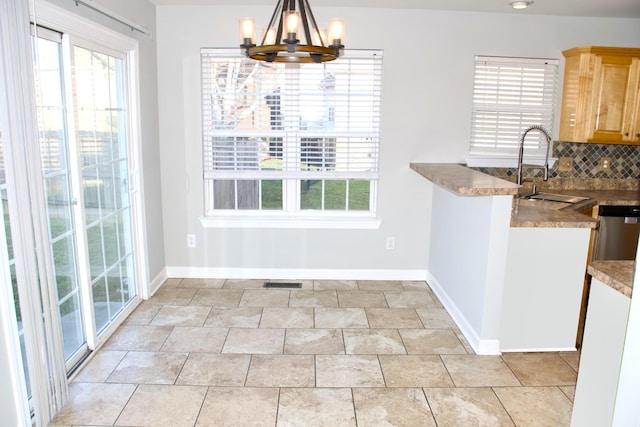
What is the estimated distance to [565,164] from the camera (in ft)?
14.5

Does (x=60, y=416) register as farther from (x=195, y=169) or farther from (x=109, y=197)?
(x=195, y=169)

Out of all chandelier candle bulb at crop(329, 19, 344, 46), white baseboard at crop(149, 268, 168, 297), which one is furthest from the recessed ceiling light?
white baseboard at crop(149, 268, 168, 297)

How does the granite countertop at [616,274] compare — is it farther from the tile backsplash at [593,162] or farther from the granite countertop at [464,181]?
the tile backsplash at [593,162]

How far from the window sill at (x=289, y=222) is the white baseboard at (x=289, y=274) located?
43 centimetres

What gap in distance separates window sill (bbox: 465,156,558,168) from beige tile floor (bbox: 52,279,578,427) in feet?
4.38

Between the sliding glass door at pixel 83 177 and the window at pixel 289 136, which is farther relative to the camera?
the window at pixel 289 136

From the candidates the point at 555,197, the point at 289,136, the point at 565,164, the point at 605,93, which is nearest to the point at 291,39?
the point at 289,136

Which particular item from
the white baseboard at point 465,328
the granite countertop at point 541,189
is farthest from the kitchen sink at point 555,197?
the white baseboard at point 465,328

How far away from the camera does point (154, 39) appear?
4.03 metres

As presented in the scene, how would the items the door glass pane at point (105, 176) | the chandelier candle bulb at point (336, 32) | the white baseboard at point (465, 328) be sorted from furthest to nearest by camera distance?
the white baseboard at point (465, 328)
the door glass pane at point (105, 176)
the chandelier candle bulb at point (336, 32)

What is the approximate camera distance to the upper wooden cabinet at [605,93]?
3939 millimetres

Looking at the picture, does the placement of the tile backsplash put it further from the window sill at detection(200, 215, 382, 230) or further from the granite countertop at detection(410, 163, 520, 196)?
the window sill at detection(200, 215, 382, 230)

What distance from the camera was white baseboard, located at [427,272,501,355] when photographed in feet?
10.3

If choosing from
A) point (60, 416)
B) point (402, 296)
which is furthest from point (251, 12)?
point (60, 416)
